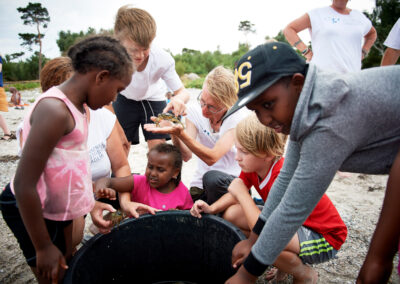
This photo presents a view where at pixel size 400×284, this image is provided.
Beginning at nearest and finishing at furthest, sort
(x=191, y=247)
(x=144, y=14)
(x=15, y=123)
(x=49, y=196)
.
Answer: (x=49, y=196)
(x=191, y=247)
(x=144, y=14)
(x=15, y=123)

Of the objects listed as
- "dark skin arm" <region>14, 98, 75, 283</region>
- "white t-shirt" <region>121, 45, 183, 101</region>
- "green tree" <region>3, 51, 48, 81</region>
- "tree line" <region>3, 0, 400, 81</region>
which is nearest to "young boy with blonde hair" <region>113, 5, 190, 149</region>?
"white t-shirt" <region>121, 45, 183, 101</region>

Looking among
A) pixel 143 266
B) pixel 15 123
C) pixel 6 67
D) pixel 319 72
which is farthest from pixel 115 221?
pixel 6 67

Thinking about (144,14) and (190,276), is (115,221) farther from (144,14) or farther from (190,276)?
(144,14)

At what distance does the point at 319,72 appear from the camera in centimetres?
79

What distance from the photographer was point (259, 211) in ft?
4.50

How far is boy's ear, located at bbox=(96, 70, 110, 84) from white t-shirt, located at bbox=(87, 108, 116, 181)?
25.3 inches

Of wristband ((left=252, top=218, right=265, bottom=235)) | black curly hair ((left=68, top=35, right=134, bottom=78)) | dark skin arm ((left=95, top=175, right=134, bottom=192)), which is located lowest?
dark skin arm ((left=95, top=175, right=134, bottom=192))

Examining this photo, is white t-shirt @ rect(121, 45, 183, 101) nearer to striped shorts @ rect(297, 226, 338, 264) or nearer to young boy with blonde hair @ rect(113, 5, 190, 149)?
young boy with blonde hair @ rect(113, 5, 190, 149)

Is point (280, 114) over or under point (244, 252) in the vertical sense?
over

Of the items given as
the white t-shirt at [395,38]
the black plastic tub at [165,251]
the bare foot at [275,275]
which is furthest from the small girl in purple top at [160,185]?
the white t-shirt at [395,38]

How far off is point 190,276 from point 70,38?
96.1ft

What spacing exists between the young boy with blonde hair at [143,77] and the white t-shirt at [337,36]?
50.3 inches

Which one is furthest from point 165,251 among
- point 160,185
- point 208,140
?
point 208,140

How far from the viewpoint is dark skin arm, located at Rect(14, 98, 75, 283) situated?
0.81 m
